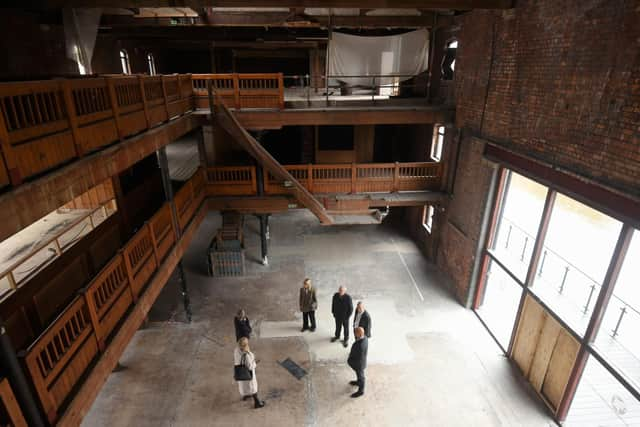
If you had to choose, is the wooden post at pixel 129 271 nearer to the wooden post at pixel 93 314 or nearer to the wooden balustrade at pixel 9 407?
the wooden post at pixel 93 314

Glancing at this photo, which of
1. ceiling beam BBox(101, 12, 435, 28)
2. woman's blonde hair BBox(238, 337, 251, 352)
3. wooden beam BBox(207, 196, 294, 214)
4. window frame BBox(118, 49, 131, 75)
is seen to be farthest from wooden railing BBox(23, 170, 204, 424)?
window frame BBox(118, 49, 131, 75)

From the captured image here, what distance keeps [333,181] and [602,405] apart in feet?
28.3

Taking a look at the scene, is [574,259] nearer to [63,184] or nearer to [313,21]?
[63,184]

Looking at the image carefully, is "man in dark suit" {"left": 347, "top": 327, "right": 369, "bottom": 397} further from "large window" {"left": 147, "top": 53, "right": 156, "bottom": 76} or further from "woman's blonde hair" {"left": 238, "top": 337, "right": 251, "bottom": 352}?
"large window" {"left": 147, "top": 53, "right": 156, "bottom": 76}

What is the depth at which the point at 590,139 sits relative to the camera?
640cm

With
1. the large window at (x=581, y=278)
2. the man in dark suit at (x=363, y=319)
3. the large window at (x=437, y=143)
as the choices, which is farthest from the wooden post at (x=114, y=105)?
the large window at (x=437, y=143)

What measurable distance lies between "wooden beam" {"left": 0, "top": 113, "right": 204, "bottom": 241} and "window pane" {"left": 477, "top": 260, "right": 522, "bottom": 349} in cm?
940

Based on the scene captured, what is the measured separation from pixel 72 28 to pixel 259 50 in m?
10.9

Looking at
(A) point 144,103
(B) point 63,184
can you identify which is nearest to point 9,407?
(B) point 63,184

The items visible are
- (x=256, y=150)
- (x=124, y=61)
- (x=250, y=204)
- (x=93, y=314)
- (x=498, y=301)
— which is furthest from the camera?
(x=124, y=61)

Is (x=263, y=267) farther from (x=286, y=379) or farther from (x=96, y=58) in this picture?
(x=96, y=58)

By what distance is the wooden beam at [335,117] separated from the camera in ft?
36.5

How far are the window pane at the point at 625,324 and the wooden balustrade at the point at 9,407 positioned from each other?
859 centimetres

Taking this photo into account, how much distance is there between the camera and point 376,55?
12328 mm
